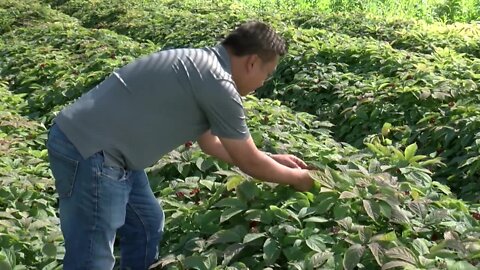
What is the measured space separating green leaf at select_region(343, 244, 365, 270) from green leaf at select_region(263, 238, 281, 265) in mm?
294

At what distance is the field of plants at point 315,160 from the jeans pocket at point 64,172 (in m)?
0.55

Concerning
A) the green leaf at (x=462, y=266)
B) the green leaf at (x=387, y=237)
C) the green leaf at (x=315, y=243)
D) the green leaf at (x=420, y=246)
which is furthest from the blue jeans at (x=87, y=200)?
the green leaf at (x=462, y=266)

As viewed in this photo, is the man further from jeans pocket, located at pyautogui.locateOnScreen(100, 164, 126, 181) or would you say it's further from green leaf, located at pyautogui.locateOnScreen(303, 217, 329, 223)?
green leaf, located at pyautogui.locateOnScreen(303, 217, 329, 223)

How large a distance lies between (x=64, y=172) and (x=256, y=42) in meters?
0.84

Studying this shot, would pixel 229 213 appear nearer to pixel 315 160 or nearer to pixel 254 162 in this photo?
pixel 254 162

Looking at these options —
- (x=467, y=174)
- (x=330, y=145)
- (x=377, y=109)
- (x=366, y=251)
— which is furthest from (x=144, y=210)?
(x=377, y=109)

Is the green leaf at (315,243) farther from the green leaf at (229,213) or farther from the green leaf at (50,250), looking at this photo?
the green leaf at (50,250)

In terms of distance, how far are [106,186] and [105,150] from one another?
0.13 meters

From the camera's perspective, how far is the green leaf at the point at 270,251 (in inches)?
99.1

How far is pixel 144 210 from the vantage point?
9.04ft

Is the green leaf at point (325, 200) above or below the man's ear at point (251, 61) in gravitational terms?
below

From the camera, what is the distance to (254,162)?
2434 mm

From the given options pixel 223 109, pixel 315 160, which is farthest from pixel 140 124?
pixel 315 160

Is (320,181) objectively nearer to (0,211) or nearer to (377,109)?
(0,211)
